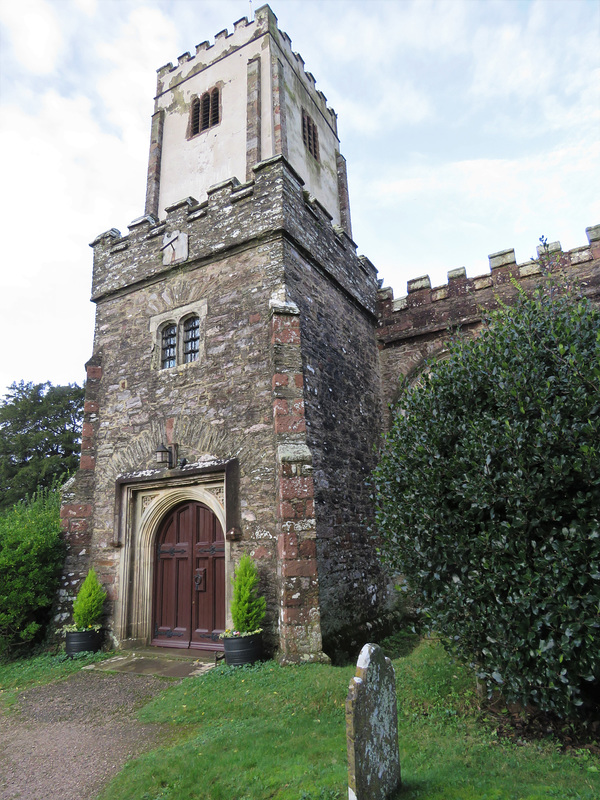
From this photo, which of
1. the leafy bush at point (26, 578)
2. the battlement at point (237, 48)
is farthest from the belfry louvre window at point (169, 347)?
the battlement at point (237, 48)

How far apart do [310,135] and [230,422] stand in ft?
29.8

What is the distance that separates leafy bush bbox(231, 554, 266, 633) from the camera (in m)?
6.71

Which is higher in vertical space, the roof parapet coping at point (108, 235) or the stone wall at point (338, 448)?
the roof parapet coping at point (108, 235)

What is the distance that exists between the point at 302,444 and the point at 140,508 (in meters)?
3.58

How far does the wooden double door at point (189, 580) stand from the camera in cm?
798

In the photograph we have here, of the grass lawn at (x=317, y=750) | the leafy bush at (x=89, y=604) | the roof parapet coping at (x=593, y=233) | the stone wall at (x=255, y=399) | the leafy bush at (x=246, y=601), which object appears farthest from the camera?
the roof parapet coping at (x=593, y=233)

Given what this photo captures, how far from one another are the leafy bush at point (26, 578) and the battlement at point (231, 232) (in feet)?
16.3

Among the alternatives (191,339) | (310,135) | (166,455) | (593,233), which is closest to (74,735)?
(166,455)

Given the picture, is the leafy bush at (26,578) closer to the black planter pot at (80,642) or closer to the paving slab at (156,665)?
the black planter pot at (80,642)

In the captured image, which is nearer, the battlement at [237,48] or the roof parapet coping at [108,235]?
the roof parapet coping at [108,235]

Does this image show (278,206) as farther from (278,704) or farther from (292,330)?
(278,704)

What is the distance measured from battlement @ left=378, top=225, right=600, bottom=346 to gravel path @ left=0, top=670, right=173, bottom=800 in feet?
29.1

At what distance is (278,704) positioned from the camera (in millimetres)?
5172

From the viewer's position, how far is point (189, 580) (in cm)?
831
